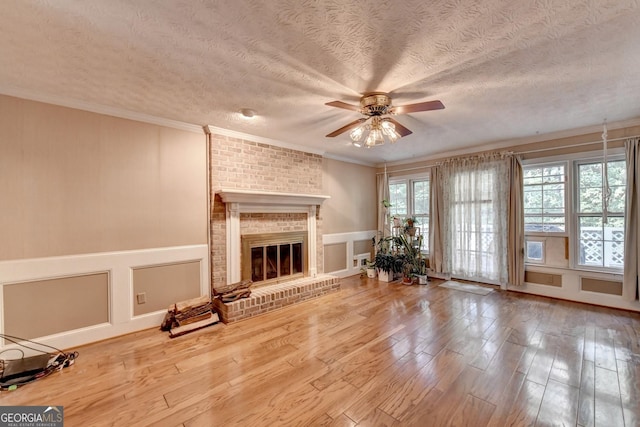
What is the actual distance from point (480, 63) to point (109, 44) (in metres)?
2.75

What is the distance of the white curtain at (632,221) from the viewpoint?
3.36 m

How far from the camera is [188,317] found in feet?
10.3

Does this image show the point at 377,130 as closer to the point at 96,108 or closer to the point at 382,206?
the point at 96,108

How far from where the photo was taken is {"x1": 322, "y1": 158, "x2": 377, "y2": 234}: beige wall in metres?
5.23

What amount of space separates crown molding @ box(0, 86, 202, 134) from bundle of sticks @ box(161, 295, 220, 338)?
7.35ft

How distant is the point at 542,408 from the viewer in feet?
5.87

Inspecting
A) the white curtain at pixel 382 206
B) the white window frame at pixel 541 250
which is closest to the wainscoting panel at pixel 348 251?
the white curtain at pixel 382 206

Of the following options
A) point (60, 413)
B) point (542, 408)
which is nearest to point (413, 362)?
point (542, 408)

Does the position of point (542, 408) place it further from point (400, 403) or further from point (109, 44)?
point (109, 44)

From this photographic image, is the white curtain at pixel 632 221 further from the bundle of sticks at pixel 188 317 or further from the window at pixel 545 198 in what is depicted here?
the bundle of sticks at pixel 188 317

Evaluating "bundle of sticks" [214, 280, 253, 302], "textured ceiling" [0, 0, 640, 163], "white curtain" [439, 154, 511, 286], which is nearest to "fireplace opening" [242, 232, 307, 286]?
"bundle of sticks" [214, 280, 253, 302]

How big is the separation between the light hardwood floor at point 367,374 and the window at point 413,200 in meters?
2.42

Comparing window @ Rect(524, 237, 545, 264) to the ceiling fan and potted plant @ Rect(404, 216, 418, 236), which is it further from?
the ceiling fan

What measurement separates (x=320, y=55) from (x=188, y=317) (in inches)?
123
